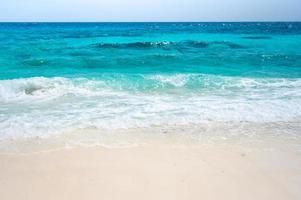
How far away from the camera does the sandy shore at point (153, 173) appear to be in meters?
3.65

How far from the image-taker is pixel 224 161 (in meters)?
4.45

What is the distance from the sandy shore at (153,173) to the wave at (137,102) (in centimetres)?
117

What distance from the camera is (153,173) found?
4.10m

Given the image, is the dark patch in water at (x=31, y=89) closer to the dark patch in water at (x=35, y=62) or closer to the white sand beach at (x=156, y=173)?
the white sand beach at (x=156, y=173)

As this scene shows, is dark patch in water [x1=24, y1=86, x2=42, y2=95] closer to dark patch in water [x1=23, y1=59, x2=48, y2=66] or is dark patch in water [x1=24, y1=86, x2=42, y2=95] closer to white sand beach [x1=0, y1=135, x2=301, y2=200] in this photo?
white sand beach [x1=0, y1=135, x2=301, y2=200]

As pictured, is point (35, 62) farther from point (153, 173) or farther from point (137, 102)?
point (153, 173)

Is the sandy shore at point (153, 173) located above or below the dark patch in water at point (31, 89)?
above

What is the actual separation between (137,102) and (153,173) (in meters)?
3.79

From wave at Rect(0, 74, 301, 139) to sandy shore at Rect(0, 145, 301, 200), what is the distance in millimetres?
1171

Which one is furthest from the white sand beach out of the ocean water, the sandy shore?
the ocean water

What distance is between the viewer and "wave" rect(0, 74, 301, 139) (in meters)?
6.07

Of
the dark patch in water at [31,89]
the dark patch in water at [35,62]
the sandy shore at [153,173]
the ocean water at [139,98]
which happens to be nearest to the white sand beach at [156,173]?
the sandy shore at [153,173]

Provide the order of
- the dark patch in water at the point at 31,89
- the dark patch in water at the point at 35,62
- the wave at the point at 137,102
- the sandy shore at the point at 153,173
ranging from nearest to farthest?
the sandy shore at the point at 153,173, the wave at the point at 137,102, the dark patch in water at the point at 31,89, the dark patch in water at the point at 35,62

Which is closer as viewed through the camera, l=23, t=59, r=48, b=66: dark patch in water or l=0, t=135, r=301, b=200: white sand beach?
l=0, t=135, r=301, b=200: white sand beach
